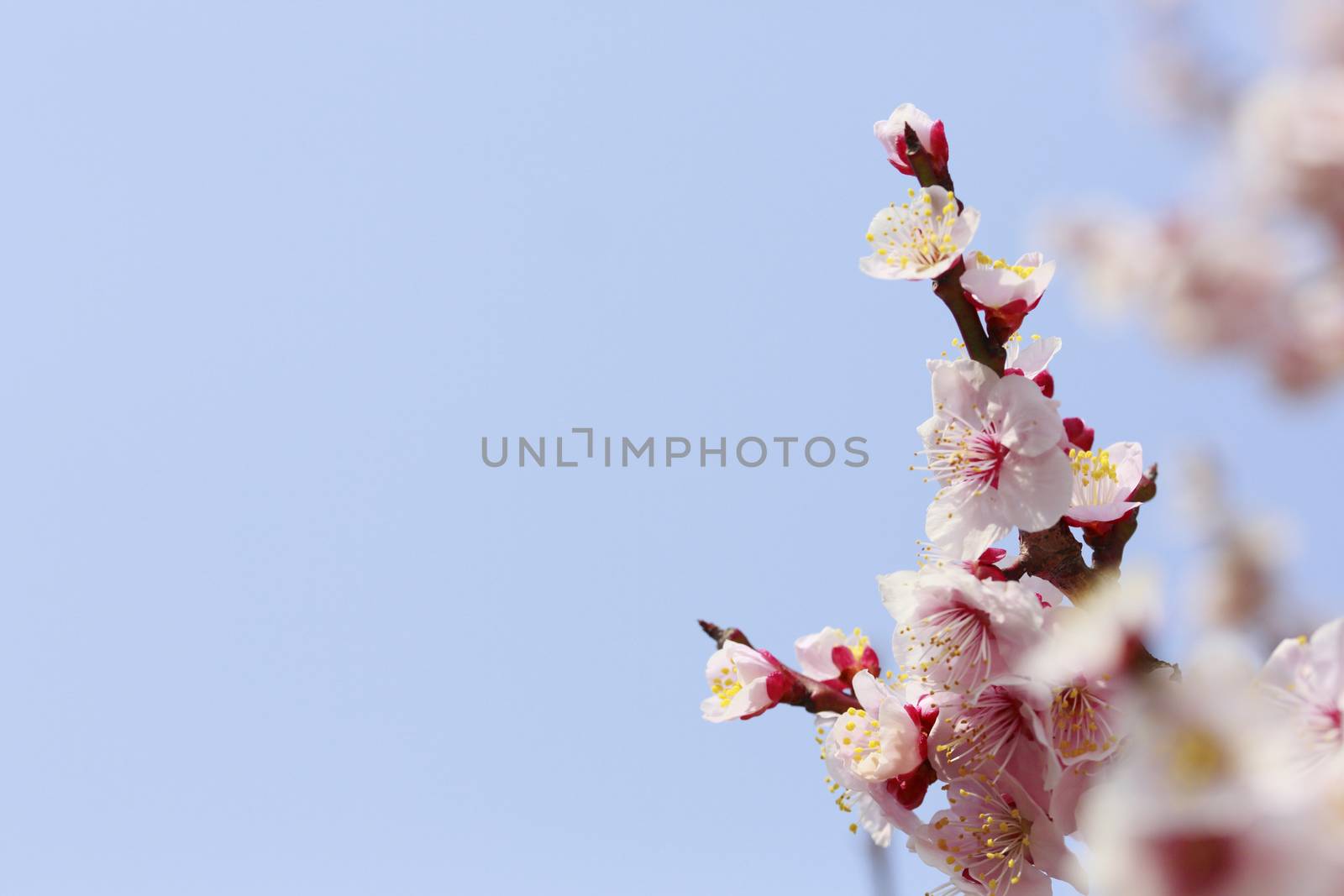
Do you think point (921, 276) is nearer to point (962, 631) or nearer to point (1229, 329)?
point (962, 631)

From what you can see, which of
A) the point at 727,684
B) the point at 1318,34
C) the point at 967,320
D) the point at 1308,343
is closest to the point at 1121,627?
the point at 1308,343

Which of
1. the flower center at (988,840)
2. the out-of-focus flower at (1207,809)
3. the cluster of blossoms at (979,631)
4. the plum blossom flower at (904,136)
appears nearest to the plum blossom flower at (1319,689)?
the cluster of blossoms at (979,631)

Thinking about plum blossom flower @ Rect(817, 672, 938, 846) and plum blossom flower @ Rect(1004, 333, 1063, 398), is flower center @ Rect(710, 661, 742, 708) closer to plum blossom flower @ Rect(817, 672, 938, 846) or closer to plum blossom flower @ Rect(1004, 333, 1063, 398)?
plum blossom flower @ Rect(817, 672, 938, 846)

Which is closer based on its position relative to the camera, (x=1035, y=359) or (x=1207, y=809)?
(x=1207, y=809)

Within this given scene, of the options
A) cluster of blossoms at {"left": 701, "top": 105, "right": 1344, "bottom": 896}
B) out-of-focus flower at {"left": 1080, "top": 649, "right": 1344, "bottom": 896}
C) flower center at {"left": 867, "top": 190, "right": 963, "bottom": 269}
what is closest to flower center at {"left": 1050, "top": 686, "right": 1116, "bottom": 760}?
cluster of blossoms at {"left": 701, "top": 105, "right": 1344, "bottom": 896}

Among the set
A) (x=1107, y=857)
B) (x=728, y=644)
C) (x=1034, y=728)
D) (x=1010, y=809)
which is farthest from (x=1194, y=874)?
(x=728, y=644)

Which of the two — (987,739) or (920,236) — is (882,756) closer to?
(987,739)

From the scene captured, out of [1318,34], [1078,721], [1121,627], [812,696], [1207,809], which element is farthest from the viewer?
[812,696]
